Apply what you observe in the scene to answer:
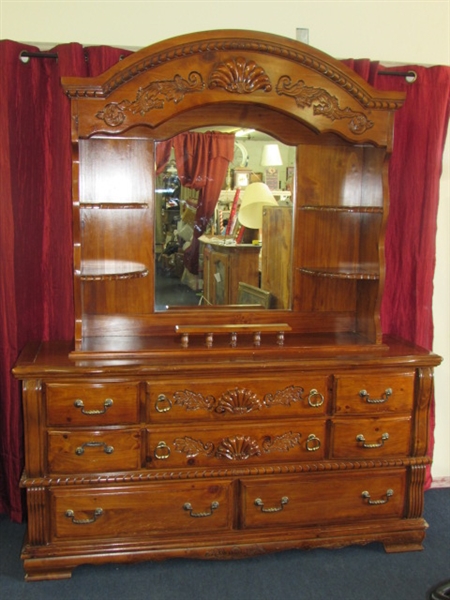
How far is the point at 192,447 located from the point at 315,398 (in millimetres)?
528

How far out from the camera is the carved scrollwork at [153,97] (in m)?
2.37

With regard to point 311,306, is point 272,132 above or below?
above

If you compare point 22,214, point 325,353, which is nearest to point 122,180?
point 22,214

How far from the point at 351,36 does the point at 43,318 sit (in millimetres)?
1896

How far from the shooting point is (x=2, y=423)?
2.75 metres

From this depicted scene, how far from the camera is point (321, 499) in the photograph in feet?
8.33

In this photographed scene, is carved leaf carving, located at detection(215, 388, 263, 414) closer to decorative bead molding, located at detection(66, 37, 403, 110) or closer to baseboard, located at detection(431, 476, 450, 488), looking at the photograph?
decorative bead molding, located at detection(66, 37, 403, 110)

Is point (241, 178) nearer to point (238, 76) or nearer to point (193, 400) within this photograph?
point (238, 76)

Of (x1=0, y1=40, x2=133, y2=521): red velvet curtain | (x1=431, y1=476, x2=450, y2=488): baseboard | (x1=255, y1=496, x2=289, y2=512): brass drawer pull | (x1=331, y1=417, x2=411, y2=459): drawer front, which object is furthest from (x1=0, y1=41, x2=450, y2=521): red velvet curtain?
(x1=255, y1=496, x2=289, y2=512): brass drawer pull

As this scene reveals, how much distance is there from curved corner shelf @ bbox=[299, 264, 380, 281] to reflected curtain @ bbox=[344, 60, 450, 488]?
0.21m

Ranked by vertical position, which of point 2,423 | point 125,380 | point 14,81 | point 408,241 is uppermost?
point 14,81

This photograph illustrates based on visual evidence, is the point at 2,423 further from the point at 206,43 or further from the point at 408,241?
the point at 408,241

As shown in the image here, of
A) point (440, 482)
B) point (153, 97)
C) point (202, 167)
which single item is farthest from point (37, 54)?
point (440, 482)

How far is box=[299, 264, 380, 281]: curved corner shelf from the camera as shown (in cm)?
261
